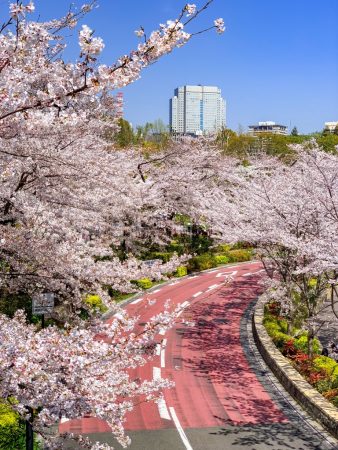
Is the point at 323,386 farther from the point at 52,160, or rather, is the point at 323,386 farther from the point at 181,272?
the point at 181,272

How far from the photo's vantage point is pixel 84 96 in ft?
16.4

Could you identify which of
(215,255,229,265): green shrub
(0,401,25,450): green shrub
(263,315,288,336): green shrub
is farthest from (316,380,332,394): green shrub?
(215,255,229,265): green shrub

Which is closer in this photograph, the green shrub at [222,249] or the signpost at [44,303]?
the signpost at [44,303]

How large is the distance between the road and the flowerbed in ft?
2.90

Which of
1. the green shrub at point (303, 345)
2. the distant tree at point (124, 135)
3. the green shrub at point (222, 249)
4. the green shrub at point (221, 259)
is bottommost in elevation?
the green shrub at point (303, 345)

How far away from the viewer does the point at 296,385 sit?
12.3m

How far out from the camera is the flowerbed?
12.3 meters

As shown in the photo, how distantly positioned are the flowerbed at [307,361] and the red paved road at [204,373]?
130 cm

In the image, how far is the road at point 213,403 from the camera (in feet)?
33.0

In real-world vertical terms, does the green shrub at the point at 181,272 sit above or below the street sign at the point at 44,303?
below

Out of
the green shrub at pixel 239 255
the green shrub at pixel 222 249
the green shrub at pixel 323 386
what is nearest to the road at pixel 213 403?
the green shrub at pixel 323 386

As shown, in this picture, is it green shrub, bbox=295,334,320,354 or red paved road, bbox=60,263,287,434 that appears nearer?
red paved road, bbox=60,263,287,434

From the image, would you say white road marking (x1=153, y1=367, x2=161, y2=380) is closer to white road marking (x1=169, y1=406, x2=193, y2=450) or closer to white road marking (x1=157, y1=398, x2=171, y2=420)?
white road marking (x1=157, y1=398, x2=171, y2=420)

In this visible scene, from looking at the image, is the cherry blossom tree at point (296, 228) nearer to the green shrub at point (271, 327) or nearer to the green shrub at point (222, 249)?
the green shrub at point (271, 327)
